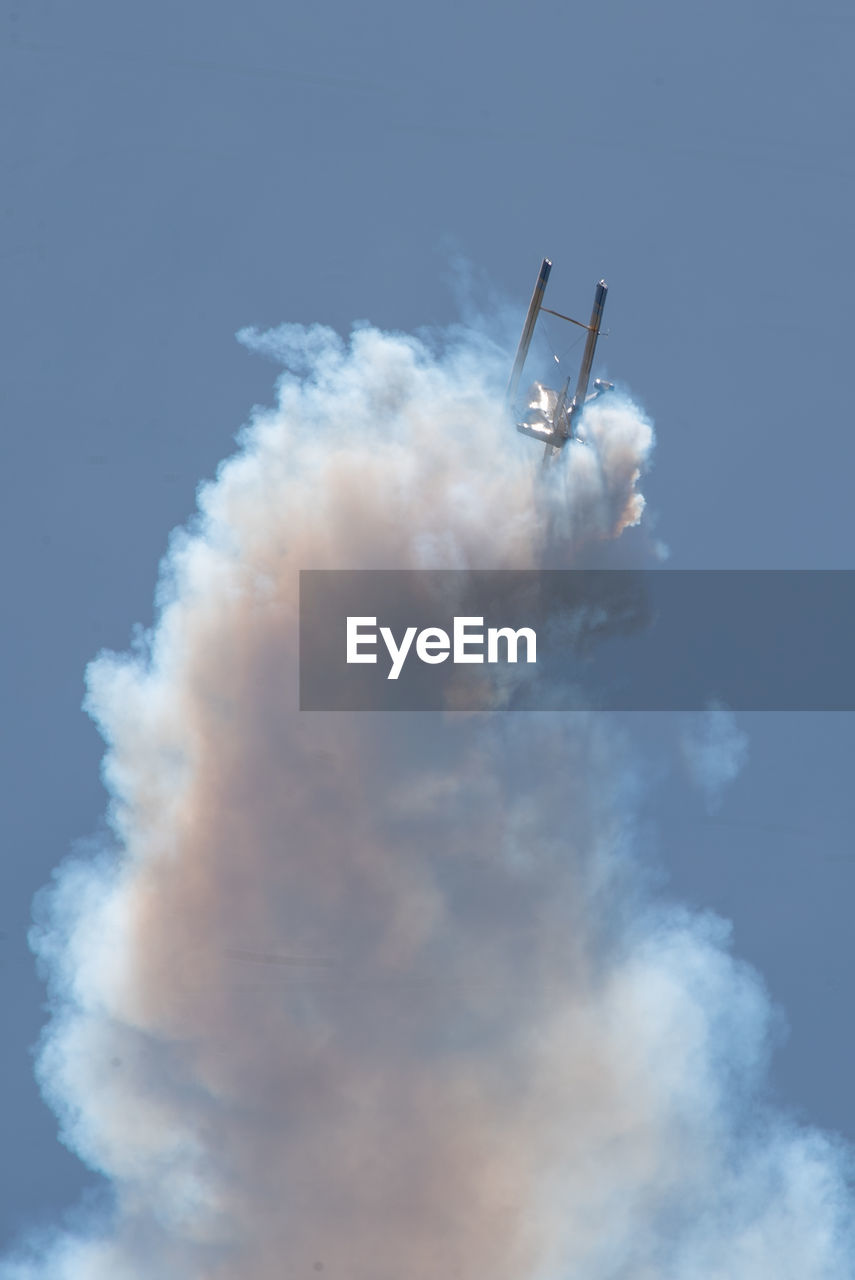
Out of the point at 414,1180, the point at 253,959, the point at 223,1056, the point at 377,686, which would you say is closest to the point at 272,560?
the point at 377,686

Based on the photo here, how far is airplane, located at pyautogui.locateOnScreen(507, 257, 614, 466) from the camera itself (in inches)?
3105

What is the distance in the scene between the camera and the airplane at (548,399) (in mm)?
78875

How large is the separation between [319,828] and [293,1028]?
10.2 metres

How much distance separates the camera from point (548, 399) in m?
79.2

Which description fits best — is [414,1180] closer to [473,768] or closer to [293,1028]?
[293,1028]
